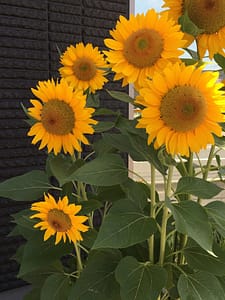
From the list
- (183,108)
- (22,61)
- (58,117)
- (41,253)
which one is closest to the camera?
(183,108)

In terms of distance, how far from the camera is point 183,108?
480mm

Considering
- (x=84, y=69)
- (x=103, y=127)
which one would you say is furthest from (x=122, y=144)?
(x=84, y=69)

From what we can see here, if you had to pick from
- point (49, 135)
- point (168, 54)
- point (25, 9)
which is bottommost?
point (49, 135)

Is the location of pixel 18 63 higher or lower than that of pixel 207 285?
higher

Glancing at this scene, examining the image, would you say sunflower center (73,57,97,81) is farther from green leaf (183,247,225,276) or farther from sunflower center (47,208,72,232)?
green leaf (183,247,225,276)

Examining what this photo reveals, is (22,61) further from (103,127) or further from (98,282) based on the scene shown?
(98,282)

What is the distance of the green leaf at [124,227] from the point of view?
0.56 m

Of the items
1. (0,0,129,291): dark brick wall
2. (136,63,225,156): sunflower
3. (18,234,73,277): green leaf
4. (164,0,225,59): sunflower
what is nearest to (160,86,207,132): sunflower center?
(136,63,225,156): sunflower

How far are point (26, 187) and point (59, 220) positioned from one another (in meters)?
0.16

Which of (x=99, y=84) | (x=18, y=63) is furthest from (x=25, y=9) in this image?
(x=99, y=84)

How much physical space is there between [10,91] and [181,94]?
1072 mm

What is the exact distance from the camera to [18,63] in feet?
4.76

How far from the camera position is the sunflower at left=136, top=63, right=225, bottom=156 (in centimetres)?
49

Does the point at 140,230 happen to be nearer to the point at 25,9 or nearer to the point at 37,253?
the point at 37,253
